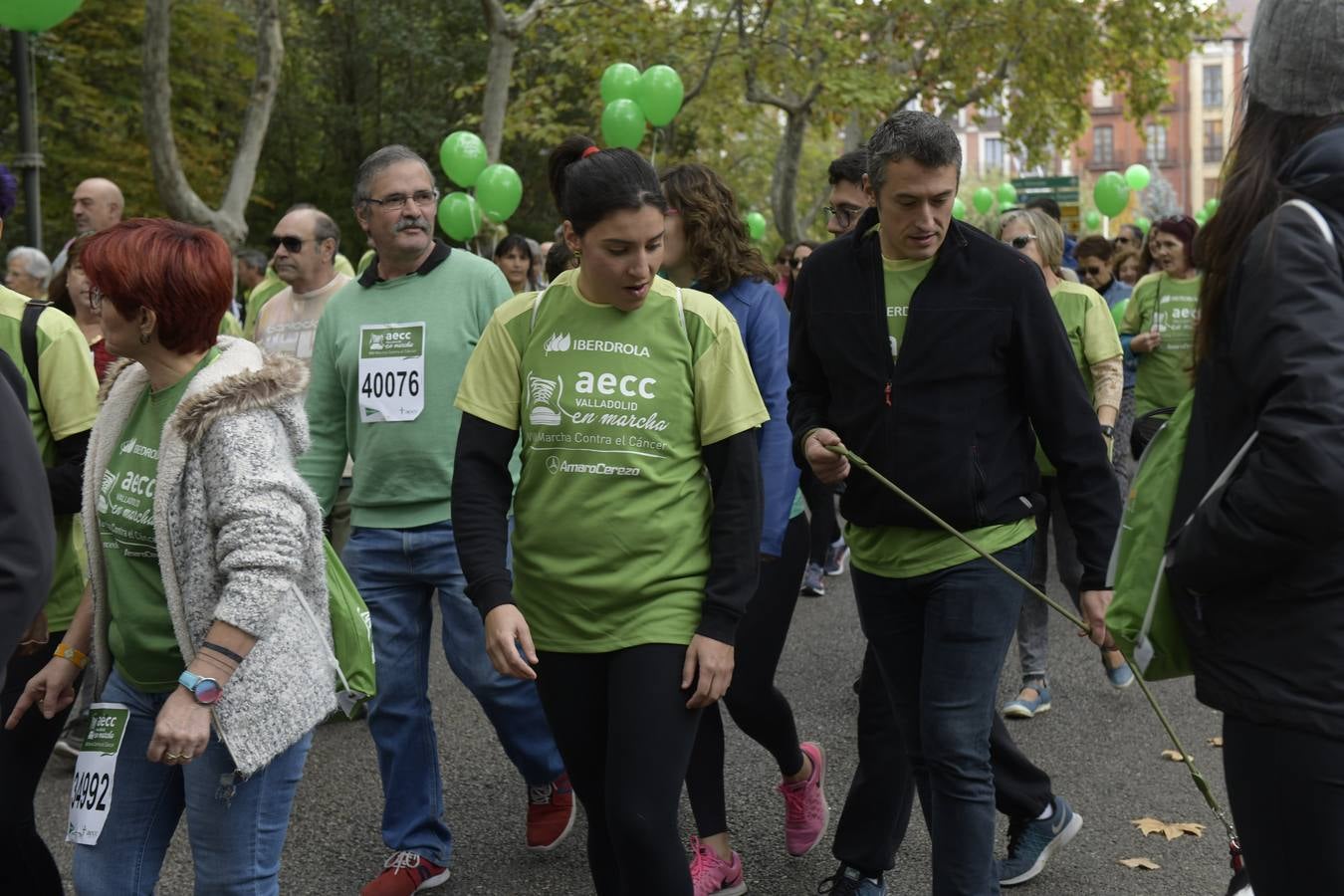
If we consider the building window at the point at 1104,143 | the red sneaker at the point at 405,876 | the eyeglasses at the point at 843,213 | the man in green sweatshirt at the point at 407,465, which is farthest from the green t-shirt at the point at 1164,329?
the building window at the point at 1104,143

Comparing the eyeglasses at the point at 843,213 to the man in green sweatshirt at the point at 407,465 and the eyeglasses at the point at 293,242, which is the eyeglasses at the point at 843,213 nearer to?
the man in green sweatshirt at the point at 407,465

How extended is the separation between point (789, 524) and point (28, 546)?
2.75 m

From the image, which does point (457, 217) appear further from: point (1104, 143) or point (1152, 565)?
point (1104, 143)

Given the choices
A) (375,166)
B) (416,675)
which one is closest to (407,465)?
(416,675)

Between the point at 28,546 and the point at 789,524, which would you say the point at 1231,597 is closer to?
the point at 28,546

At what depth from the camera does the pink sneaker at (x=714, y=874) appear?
4.38m

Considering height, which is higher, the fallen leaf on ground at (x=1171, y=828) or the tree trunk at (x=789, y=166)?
A: the tree trunk at (x=789, y=166)

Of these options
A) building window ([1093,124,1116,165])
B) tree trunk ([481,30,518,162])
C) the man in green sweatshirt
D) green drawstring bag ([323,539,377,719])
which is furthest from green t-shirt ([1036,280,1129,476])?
building window ([1093,124,1116,165])

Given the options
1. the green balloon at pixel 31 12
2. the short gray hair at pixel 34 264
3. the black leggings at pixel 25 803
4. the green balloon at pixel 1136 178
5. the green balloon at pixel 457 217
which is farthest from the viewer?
the green balloon at pixel 1136 178

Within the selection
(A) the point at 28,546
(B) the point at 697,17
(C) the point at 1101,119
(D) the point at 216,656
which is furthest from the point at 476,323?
(C) the point at 1101,119

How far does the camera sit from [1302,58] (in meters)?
2.29

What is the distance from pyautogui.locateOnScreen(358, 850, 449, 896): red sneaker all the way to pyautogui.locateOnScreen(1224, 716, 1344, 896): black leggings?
2796mm

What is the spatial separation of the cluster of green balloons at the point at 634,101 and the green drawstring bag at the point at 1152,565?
990 cm

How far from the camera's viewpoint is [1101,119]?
9031 cm
